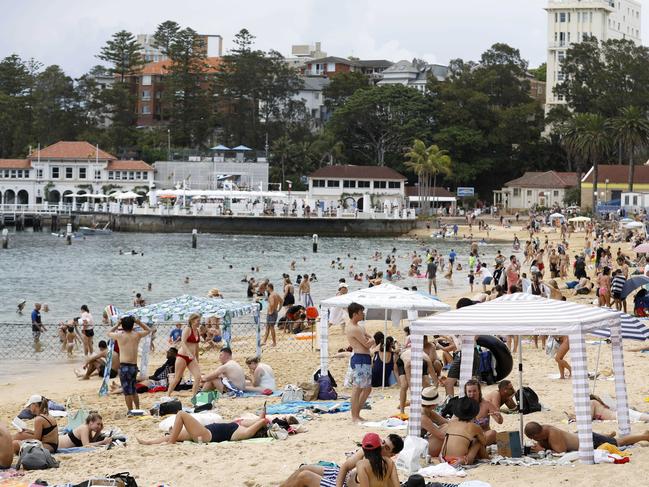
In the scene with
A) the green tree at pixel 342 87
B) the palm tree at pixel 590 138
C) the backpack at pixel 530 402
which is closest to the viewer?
the backpack at pixel 530 402

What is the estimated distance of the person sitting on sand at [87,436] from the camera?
12430 mm

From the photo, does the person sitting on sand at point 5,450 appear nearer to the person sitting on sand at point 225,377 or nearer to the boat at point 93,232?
the person sitting on sand at point 225,377

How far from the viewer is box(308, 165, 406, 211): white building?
89.6m

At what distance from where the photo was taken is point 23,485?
10.5 metres

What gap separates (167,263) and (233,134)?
54659mm

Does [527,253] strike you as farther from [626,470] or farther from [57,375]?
[626,470]

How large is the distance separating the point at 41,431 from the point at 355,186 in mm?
78318

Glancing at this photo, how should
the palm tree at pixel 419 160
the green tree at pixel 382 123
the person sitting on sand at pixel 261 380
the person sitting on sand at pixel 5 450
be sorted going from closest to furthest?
the person sitting on sand at pixel 5 450 < the person sitting on sand at pixel 261 380 < the palm tree at pixel 419 160 < the green tree at pixel 382 123

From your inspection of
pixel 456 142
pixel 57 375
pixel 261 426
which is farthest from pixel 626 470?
pixel 456 142

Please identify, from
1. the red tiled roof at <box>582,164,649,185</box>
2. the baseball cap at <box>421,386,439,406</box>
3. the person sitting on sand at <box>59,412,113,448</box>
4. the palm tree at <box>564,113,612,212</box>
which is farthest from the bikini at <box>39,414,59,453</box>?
the red tiled roof at <box>582,164,649,185</box>

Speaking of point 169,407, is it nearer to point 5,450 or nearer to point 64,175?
point 5,450

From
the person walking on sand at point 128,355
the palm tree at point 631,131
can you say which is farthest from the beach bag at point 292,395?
the palm tree at point 631,131

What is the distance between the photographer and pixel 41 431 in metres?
12.1

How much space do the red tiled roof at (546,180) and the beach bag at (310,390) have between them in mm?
77584
